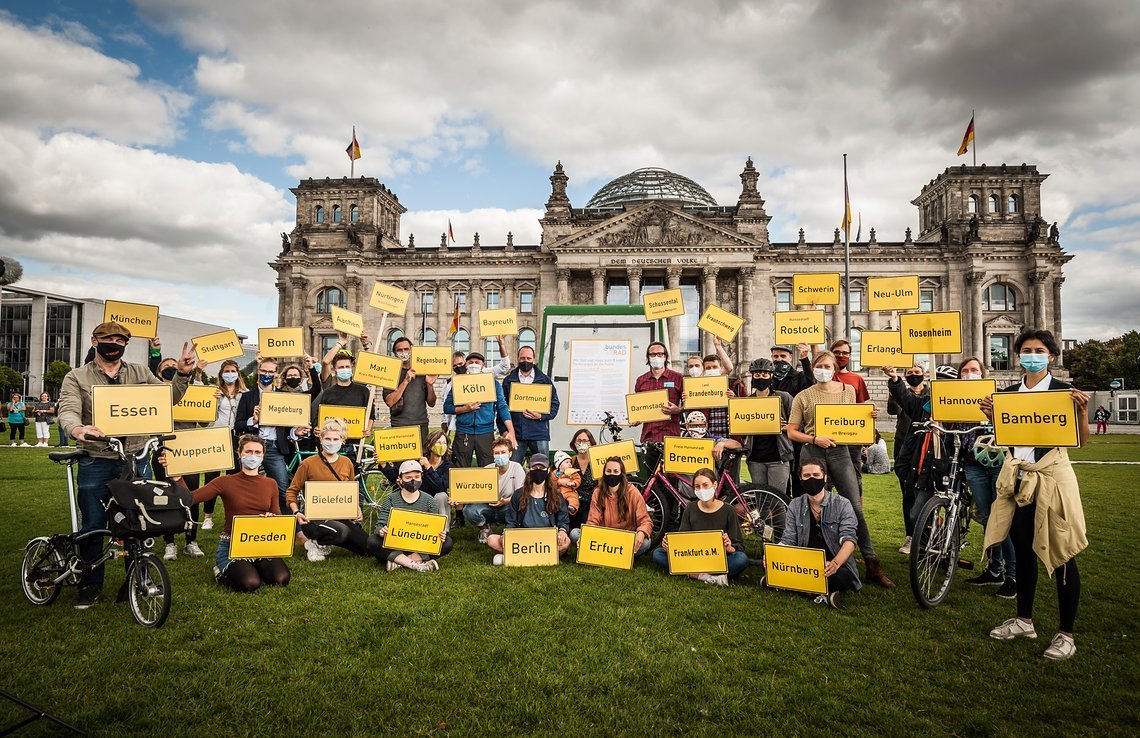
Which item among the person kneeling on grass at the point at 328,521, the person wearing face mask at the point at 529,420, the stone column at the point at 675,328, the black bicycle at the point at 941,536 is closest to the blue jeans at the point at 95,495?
the person kneeling on grass at the point at 328,521

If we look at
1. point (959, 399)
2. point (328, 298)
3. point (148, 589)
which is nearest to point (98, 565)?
point (148, 589)

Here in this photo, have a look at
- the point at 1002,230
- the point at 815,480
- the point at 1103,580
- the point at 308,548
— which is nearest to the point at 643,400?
the point at 815,480

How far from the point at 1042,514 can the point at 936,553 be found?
57.9 inches

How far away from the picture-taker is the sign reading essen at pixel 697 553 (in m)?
7.05

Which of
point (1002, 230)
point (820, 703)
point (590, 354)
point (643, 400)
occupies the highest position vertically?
point (1002, 230)

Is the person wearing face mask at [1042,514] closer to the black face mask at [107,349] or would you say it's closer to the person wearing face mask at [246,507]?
the person wearing face mask at [246,507]

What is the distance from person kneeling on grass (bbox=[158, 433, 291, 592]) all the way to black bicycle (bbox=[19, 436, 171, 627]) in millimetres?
849

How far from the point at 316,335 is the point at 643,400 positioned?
57.3m

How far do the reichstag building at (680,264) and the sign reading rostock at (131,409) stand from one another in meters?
49.8

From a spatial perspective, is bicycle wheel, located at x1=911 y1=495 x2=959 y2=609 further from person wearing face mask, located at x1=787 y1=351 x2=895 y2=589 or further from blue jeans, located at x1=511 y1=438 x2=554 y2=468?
blue jeans, located at x1=511 y1=438 x2=554 y2=468

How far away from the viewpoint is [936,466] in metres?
7.03

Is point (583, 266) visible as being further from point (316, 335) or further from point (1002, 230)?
point (1002, 230)

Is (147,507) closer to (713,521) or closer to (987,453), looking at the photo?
(713,521)

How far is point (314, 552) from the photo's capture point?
8.09 meters
